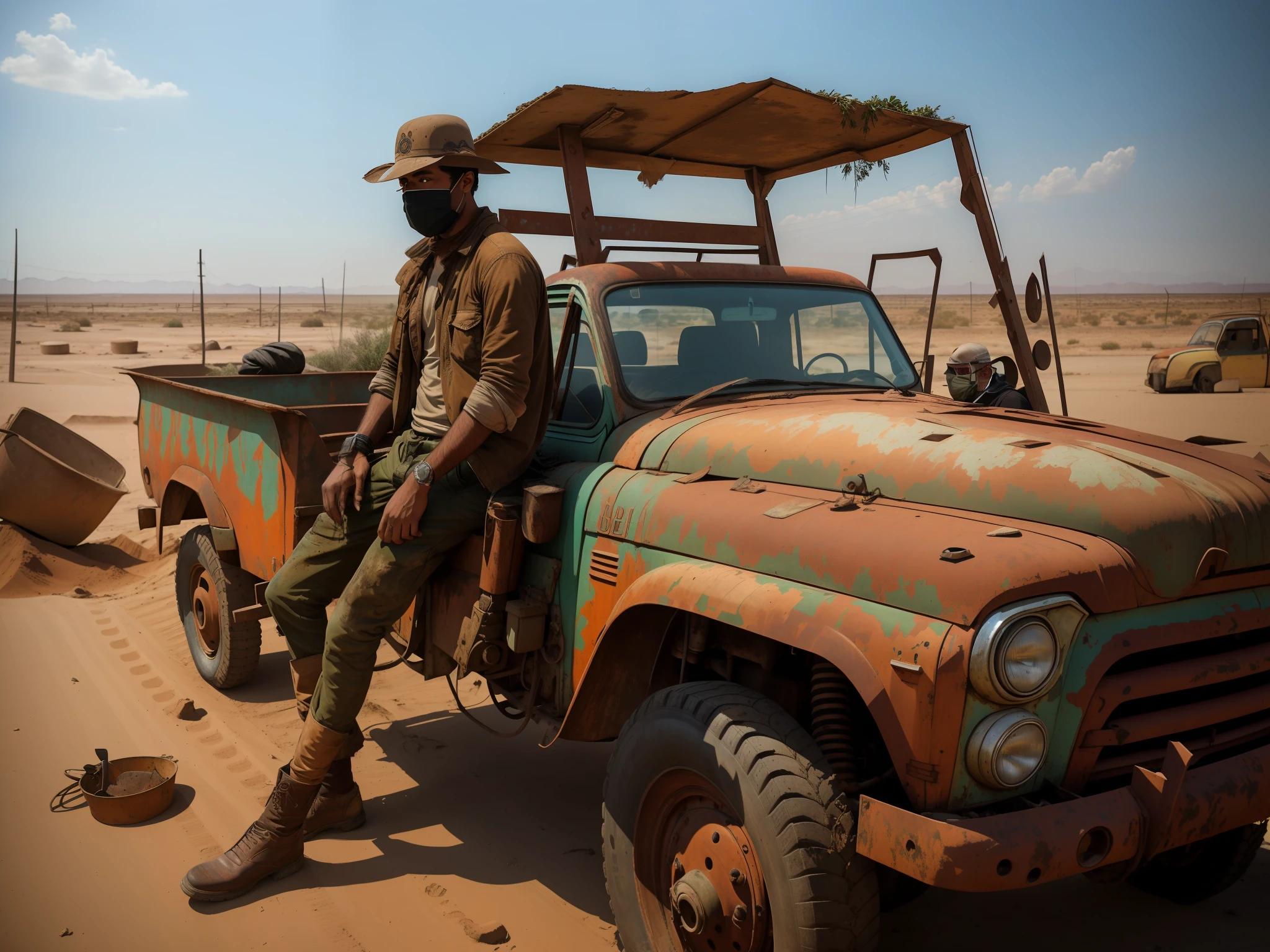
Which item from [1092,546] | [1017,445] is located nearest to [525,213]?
[1017,445]

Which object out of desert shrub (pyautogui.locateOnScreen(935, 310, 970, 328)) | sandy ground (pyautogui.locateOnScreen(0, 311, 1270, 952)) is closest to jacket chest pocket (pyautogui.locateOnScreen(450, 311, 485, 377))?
sandy ground (pyautogui.locateOnScreen(0, 311, 1270, 952))

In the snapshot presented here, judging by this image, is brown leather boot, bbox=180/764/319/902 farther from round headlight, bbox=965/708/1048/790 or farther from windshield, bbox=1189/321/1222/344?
windshield, bbox=1189/321/1222/344

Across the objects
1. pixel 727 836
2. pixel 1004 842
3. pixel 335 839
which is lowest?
pixel 335 839

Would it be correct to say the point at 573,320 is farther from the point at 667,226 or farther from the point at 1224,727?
the point at 1224,727

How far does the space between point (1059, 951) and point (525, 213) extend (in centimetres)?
385

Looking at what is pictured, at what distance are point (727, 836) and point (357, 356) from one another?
68.7 ft

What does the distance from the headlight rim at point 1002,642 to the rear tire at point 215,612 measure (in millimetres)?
4419

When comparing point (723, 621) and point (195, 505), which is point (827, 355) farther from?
point (195, 505)

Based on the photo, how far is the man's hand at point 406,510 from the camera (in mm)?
3340

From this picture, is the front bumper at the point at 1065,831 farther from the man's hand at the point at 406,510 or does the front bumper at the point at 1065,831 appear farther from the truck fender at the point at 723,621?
the man's hand at the point at 406,510

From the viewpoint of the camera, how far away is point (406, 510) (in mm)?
3340

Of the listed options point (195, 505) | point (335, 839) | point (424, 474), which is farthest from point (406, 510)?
point (195, 505)

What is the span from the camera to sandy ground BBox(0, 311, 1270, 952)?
10.5 ft

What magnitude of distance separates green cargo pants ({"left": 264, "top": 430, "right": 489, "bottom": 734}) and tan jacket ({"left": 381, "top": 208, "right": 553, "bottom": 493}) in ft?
0.60
